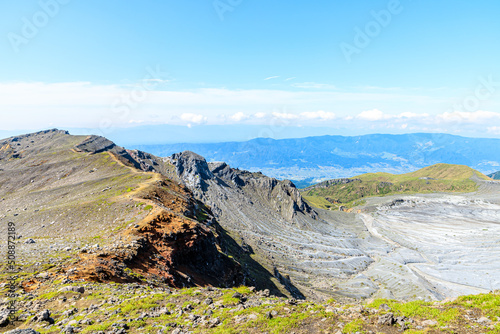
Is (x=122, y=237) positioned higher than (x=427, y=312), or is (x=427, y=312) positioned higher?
(x=122, y=237)

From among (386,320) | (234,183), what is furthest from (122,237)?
(234,183)

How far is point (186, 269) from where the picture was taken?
41.6m

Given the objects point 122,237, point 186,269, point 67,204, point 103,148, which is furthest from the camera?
point 103,148

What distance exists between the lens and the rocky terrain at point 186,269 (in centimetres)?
1931

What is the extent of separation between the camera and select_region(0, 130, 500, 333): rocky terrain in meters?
19.3

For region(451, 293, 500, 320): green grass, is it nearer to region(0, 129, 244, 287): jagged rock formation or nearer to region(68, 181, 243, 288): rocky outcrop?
region(68, 181, 243, 288): rocky outcrop

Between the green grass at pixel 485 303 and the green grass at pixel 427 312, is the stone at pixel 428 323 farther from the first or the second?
the green grass at pixel 485 303

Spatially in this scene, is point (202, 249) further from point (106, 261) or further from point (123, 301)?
point (123, 301)

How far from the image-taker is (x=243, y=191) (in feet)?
591

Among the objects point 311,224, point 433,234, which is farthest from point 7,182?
point 433,234

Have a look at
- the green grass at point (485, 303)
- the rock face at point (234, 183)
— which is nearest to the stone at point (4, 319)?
the green grass at point (485, 303)

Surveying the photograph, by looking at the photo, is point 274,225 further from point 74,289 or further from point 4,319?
point 4,319

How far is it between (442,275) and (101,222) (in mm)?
142705

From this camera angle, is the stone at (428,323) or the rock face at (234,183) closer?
the stone at (428,323)
